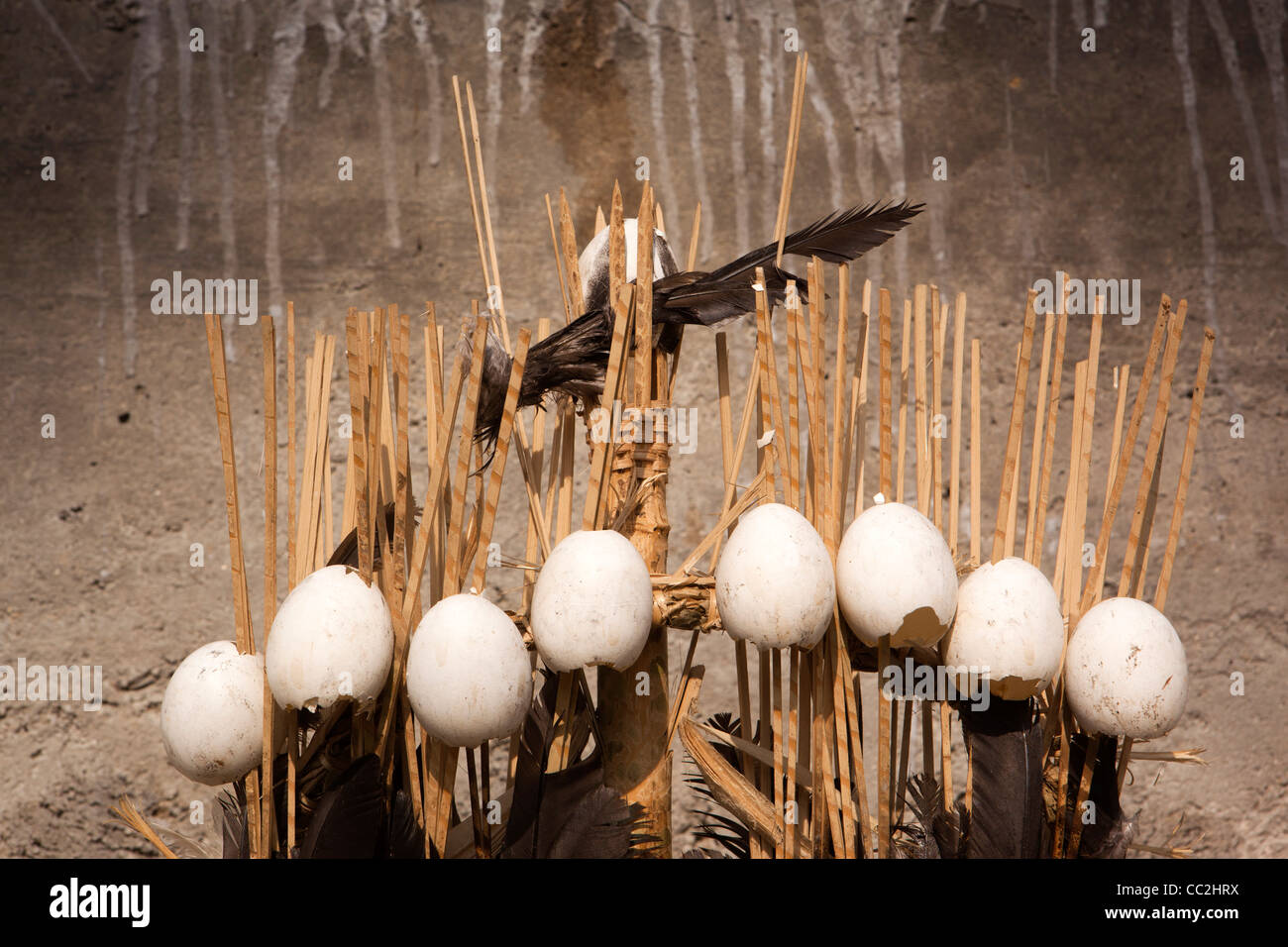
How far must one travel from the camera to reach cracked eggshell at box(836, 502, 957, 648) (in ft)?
3.41

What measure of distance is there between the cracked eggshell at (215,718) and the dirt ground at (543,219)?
1.06 meters

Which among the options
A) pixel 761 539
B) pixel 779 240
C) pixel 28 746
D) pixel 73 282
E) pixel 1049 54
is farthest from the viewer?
pixel 1049 54

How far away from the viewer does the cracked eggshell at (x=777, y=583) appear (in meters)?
1.04

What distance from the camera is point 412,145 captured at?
2.24 m

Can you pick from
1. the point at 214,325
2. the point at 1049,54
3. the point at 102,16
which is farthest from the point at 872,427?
the point at 102,16

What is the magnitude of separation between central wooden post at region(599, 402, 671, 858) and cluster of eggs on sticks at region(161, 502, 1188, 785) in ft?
0.34

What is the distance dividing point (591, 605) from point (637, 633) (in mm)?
59

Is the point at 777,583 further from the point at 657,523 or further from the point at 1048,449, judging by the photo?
the point at 1048,449

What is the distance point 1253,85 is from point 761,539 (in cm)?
196

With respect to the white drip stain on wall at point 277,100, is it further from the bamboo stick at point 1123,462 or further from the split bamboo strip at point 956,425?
the bamboo stick at point 1123,462

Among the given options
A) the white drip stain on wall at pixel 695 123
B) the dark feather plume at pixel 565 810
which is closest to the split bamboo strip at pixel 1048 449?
the dark feather plume at pixel 565 810

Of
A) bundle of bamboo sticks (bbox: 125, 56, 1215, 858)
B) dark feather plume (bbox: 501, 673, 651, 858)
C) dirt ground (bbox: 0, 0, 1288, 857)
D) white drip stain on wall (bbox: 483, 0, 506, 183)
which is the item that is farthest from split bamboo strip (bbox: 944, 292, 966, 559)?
white drip stain on wall (bbox: 483, 0, 506, 183)

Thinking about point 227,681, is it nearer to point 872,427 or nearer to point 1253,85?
point 872,427

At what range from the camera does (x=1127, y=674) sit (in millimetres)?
1090
